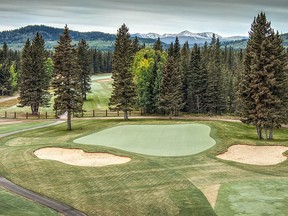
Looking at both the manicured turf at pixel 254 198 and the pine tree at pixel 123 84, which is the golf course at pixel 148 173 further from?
the pine tree at pixel 123 84

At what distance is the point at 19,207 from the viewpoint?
20.2 m

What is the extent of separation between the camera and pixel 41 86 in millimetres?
72125

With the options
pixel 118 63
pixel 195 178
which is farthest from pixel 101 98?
pixel 195 178

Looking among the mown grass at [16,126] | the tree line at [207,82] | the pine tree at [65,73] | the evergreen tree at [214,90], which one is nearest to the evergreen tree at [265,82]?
the tree line at [207,82]

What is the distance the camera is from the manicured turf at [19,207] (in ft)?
62.4

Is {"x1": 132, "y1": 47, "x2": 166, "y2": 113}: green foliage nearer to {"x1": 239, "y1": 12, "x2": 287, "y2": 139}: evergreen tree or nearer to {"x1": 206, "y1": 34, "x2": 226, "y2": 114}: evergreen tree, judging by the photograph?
{"x1": 206, "y1": 34, "x2": 226, "y2": 114}: evergreen tree

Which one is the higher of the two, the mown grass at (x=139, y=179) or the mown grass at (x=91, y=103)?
the mown grass at (x=91, y=103)

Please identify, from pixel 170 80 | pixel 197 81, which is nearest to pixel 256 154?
pixel 170 80

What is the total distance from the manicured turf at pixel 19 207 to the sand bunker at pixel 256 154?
54.5ft

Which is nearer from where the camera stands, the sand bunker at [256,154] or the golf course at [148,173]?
the golf course at [148,173]

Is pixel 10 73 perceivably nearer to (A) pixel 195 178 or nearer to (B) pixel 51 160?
(B) pixel 51 160

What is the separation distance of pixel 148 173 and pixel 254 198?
26.1 feet

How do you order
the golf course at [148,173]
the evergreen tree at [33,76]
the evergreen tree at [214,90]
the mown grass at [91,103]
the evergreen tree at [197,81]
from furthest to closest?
1. the mown grass at [91,103]
2. the evergreen tree at [197,81]
3. the evergreen tree at [214,90]
4. the evergreen tree at [33,76]
5. the golf course at [148,173]

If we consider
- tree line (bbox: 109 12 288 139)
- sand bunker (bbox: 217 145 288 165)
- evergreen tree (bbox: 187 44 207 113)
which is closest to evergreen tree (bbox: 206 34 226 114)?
tree line (bbox: 109 12 288 139)
